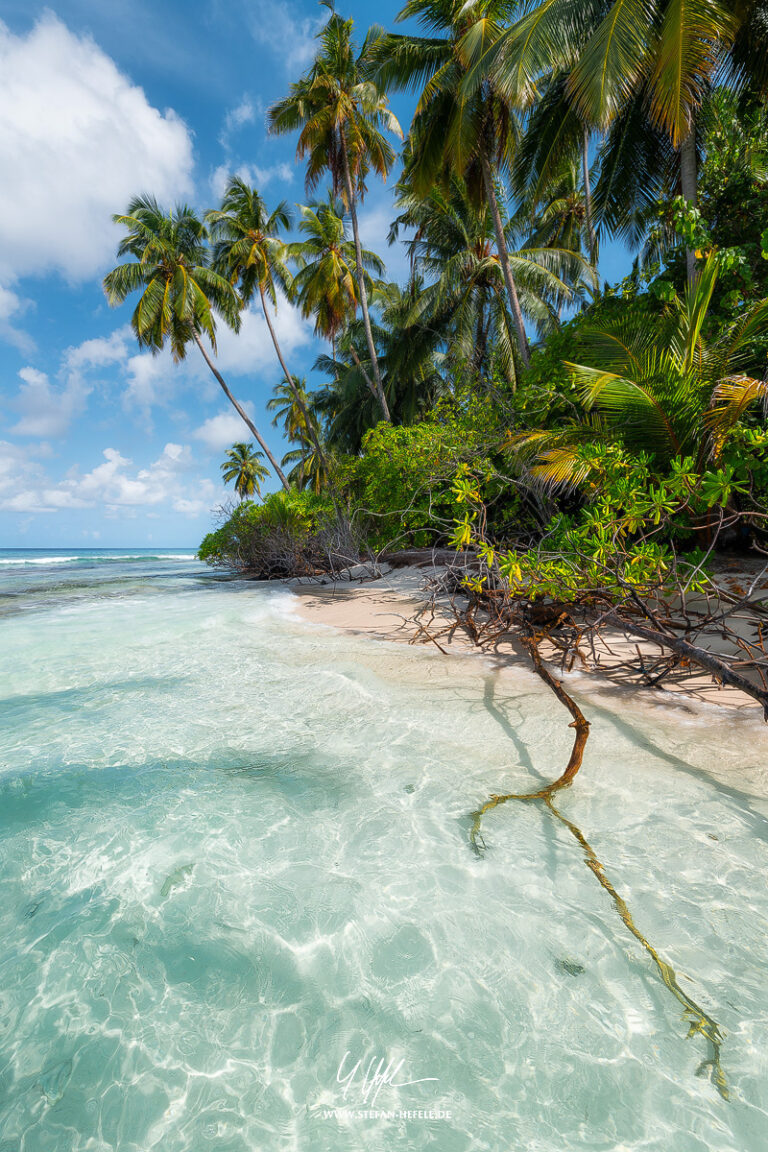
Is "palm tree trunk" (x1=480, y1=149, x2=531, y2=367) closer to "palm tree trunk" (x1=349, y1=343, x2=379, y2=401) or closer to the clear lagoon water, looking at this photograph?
"palm tree trunk" (x1=349, y1=343, x2=379, y2=401)

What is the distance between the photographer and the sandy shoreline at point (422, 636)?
371cm

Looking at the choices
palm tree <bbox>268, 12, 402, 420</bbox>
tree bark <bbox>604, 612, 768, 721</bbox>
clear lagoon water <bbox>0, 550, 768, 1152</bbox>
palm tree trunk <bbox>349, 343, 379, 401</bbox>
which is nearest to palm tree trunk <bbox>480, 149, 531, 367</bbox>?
palm tree <bbox>268, 12, 402, 420</bbox>

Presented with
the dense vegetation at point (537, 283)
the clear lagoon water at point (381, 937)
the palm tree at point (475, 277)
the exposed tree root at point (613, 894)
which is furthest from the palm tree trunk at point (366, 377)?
the exposed tree root at point (613, 894)

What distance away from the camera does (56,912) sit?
6.24 feet

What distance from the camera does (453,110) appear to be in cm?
1073

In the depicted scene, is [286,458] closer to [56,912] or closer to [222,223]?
[222,223]

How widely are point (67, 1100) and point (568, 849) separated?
1.82 m

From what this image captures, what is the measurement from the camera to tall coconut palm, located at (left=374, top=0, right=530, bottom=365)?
10.1m

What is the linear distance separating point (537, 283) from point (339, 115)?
23.2 feet

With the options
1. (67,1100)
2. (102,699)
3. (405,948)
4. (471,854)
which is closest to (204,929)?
(67,1100)

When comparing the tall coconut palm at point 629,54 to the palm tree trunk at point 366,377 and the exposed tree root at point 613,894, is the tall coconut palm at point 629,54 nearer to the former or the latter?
the exposed tree root at point 613,894

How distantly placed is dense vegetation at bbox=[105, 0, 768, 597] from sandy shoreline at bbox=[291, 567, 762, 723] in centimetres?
80

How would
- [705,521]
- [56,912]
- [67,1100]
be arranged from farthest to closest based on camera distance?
[705,521] → [56,912] → [67,1100]

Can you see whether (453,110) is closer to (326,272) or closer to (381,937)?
(326,272)
